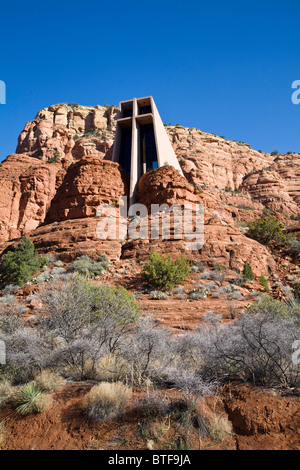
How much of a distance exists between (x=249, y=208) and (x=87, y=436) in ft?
135

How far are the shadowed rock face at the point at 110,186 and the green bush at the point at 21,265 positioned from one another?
2.00 meters

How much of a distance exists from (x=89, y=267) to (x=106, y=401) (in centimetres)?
1377

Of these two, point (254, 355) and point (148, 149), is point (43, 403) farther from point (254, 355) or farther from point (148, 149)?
point (148, 149)

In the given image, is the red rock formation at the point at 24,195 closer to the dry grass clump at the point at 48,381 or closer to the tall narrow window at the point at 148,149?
the tall narrow window at the point at 148,149

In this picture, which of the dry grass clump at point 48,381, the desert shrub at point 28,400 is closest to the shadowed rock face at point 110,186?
the dry grass clump at point 48,381

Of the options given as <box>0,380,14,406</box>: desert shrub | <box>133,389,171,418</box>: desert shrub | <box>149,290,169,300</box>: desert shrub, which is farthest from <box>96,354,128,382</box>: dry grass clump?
<box>149,290,169,300</box>: desert shrub

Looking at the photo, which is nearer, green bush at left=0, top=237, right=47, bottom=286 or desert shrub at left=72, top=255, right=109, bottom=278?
green bush at left=0, top=237, right=47, bottom=286

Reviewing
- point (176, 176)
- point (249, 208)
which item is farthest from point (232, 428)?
point (249, 208)

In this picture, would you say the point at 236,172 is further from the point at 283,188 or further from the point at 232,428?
the point at 232,428

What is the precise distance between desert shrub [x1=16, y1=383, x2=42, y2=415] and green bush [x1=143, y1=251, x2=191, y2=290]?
1082cm

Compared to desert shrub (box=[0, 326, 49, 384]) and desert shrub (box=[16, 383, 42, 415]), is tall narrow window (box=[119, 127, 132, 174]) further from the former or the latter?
desert shrub (box=[16, 383, 42, 415])

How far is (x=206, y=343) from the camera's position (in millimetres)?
4832

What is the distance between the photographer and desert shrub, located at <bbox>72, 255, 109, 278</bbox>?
16.7m
